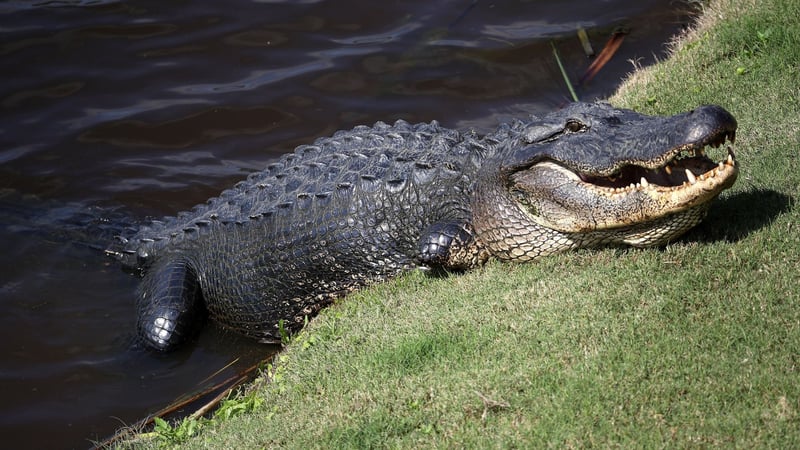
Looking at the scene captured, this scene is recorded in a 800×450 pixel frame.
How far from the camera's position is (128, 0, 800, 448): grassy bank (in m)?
3.16

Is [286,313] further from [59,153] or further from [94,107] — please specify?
[94,107]

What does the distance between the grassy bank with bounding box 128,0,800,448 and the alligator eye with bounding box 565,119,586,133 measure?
2.22 feet

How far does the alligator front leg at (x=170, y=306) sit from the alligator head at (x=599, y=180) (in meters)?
2.33

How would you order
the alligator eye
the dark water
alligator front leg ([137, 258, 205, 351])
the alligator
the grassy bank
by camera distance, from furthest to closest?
the dark water → alligator front leg ([137, 258, 205, 351]) → the alligator eye → the alligator → the grassy bank

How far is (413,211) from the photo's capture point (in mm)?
5035

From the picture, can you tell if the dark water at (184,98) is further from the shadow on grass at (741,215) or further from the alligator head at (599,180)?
the shadow on grass at (741,215)

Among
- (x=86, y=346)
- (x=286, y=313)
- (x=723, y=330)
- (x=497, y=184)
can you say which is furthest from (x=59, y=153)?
(x=723, y=330)

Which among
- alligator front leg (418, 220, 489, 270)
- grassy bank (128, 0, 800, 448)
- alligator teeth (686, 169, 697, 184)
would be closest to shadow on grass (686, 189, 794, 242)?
grassy bank (128, 0, 800, 448)

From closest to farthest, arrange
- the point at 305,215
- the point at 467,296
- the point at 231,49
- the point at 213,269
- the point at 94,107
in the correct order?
the point at 467,296 → the point at 305,215 → the point at 213,269 → the point at 94,107 → the point at 231,49

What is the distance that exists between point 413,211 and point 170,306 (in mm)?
2002

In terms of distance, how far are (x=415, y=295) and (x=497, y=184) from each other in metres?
0.80

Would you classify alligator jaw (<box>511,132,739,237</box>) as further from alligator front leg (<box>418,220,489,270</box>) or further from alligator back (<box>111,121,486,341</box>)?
alligator back (<box>111,121,486,341</box>)

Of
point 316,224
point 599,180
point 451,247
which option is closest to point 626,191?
point 599,180

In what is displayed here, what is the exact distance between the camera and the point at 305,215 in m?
5.38
